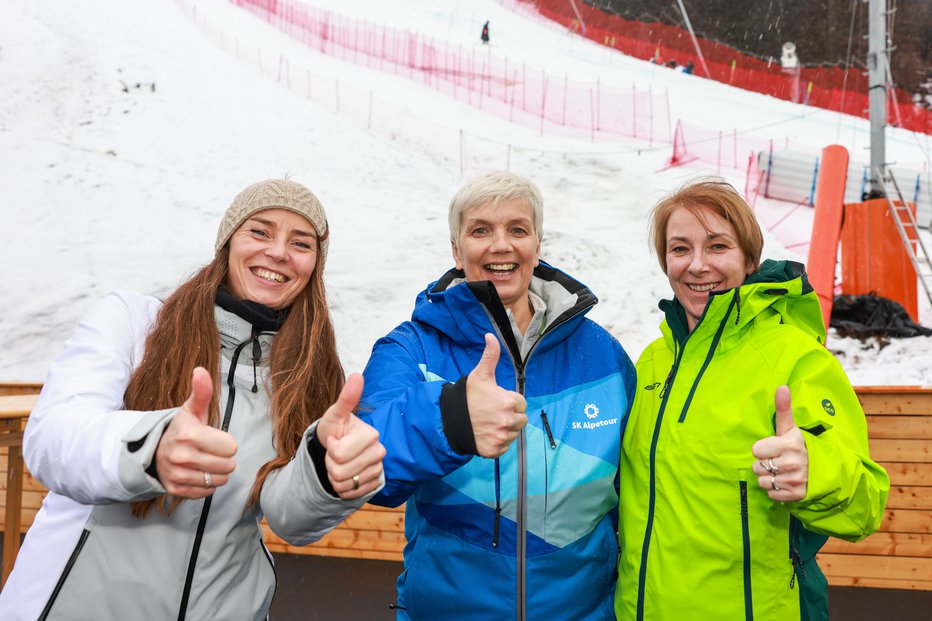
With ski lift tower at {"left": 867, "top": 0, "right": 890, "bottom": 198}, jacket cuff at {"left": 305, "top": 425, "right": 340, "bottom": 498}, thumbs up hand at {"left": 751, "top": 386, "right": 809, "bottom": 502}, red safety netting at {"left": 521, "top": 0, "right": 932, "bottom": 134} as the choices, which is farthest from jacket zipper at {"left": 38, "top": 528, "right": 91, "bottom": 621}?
red safety netting at {"left": 521, "top": 0, "right": 932, "bottom": 134}

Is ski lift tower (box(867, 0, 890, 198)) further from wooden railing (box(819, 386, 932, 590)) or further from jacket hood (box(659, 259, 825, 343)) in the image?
jacket hood (box(659, 259, 825, 343))

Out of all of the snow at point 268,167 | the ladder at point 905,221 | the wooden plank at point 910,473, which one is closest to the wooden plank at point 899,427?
the wooden plank at point 910,473

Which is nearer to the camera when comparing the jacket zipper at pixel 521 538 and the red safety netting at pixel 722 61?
the jacket zipper at pixel 521 538

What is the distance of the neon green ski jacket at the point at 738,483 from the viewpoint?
115 centimetres

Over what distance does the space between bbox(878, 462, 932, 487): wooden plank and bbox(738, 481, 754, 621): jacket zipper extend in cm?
236

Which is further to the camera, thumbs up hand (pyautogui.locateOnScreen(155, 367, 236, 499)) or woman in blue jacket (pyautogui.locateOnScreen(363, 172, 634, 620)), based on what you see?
woman in blue jacket (pyautogui.locateOnScreen(363, 172, 634, 620))

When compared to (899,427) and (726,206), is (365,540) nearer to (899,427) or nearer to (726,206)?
(726,206)

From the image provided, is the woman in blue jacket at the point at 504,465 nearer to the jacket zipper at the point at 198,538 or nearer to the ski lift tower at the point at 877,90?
the jacket zipper at the point at 198,538

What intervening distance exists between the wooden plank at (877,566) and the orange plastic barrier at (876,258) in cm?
230

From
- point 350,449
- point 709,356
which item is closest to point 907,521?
point 709,356

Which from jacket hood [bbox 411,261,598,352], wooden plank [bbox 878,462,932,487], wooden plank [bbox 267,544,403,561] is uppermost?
jacket hood [bbox 411,261,598,352]

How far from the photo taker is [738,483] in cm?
120

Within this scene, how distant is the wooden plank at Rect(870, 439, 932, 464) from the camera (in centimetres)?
295

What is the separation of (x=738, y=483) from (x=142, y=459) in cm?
109
